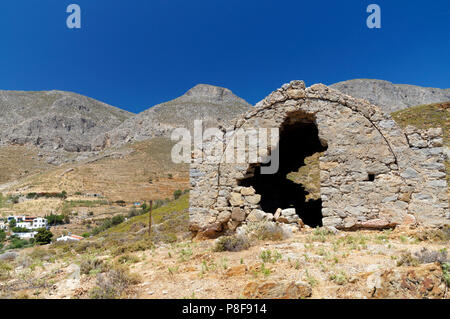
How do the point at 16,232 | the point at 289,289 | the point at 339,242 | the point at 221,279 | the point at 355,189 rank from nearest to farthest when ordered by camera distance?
the point at 289,289 < the point at 221,279 < the point at 339,242 < the point at 355,189 < the point at 16,232

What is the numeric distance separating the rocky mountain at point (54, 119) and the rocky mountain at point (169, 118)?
16408 millimetres

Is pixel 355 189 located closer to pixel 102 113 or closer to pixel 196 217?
pixel 196 217

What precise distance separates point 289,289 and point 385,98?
96.2 m

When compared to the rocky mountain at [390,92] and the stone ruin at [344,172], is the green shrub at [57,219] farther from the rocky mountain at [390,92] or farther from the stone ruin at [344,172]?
the rocky mountain at [390,92]

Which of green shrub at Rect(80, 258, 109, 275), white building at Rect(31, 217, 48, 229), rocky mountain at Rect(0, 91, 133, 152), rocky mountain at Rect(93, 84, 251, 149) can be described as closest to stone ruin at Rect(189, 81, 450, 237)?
green shrub at Rect(80, 258, 109, 275)

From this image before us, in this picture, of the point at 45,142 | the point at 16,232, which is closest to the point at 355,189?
the point at 16,232

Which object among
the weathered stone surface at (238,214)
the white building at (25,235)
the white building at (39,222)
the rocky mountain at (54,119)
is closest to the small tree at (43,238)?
the white building at (25,235)

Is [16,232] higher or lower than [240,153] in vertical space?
lower

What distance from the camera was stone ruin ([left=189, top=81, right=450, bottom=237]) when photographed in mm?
6500

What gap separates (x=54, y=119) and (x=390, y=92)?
116302mm

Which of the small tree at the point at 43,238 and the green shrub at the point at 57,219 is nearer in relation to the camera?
the small tree at the point at 43,238

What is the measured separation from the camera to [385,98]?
275 ft

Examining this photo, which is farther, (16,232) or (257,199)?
(16,232)

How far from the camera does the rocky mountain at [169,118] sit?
7594 centimetres
